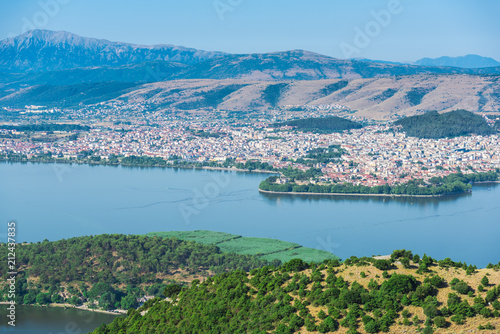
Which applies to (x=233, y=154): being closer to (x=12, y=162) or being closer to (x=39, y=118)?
(x=12, y=162)

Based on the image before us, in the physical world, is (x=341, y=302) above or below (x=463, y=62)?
below

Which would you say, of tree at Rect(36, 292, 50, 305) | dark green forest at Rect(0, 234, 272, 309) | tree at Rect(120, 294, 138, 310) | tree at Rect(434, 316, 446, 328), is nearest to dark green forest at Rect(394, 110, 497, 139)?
dark green forest at Rect(0, 234, 272, 309)

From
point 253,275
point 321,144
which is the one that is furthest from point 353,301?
point 321,144

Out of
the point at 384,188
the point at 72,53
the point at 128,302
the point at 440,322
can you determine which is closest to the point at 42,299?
the point at 128,302

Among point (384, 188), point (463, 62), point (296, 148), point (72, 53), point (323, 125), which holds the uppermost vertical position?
point (463, 62)

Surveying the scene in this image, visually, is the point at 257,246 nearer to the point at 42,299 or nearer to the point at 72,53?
the point at 42,299

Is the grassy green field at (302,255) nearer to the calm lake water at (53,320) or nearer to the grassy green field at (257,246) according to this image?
the grassy green field at (257,246)
